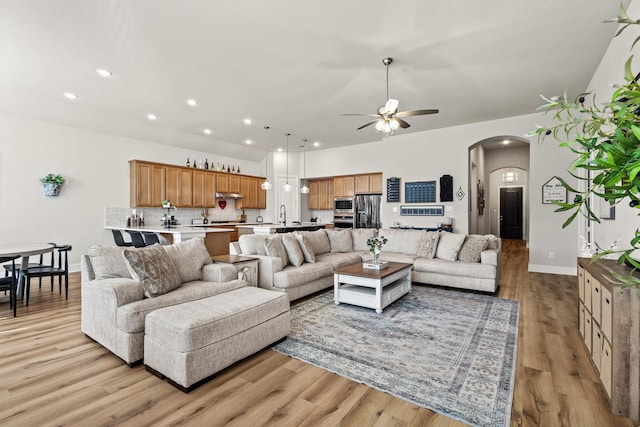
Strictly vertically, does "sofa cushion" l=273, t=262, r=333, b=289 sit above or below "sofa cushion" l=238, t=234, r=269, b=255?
below

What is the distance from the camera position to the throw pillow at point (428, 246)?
16.6ft

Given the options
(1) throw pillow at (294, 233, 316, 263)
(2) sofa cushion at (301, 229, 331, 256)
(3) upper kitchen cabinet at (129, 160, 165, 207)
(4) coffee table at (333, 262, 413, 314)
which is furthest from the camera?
(3) upper kitchen cabinet at (129, 160, 165, 207)

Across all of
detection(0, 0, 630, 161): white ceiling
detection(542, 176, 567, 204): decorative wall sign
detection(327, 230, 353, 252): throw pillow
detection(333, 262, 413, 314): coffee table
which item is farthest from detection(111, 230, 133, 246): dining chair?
detection(542, 176, 567, 204): decorative wall sign

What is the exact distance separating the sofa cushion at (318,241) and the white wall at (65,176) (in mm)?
4492

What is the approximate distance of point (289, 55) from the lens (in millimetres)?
3633

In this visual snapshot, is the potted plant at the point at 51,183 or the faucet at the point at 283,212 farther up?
the potted plant at the point at 51,183

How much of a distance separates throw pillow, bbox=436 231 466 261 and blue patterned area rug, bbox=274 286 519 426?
3.06 ft

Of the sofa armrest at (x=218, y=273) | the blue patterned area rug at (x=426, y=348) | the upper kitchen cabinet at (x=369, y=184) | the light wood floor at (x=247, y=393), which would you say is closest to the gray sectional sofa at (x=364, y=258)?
the blue patterned area rug at (x=426, y=348)

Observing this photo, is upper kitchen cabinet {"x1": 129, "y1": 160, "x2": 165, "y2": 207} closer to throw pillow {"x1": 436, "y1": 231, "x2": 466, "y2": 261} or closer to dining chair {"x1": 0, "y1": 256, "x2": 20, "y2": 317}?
dining chair {"x1": 0, "y1": 256, "x2": 20, "y2": 317}

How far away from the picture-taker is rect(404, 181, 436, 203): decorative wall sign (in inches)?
275

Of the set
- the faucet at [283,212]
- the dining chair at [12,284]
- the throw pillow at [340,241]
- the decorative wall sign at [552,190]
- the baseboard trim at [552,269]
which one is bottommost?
the baseboard trim at [552,269]

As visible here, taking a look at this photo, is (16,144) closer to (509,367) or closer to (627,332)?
(509,367)

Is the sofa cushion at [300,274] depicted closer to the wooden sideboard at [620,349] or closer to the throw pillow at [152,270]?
the throw pillow at [152,270]

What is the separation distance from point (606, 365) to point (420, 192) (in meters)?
5.37
